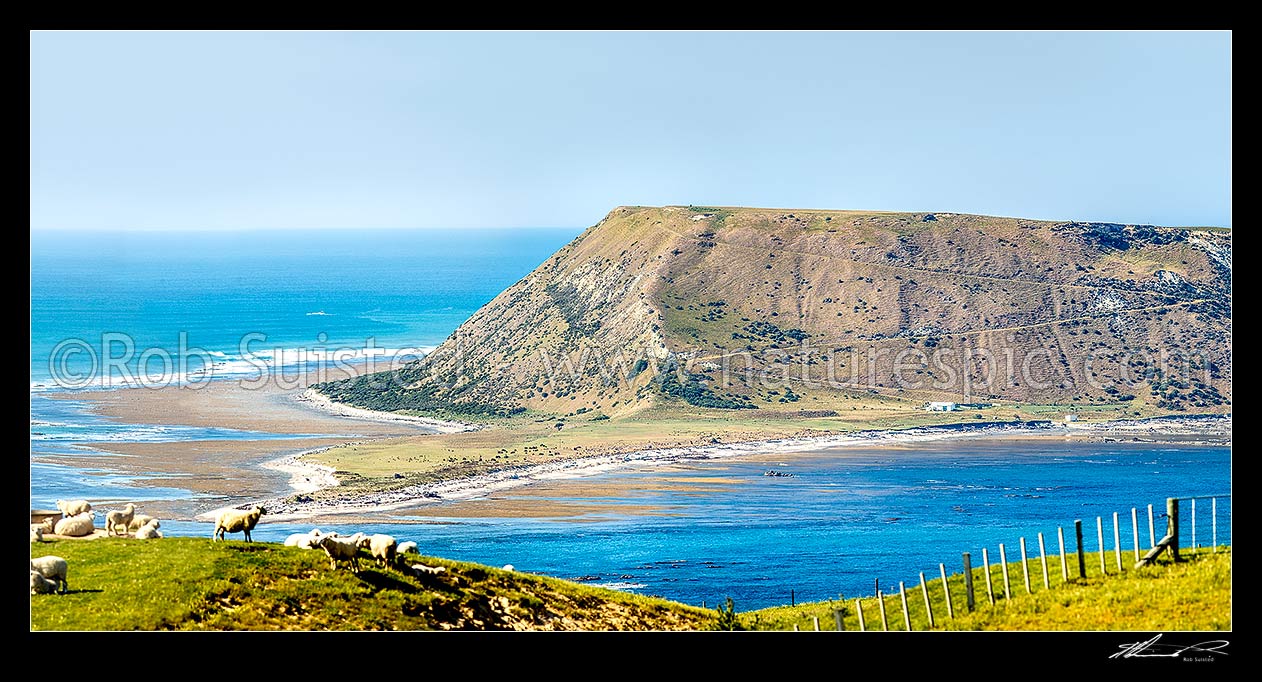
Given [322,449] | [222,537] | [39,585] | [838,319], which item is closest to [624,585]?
[222,537]

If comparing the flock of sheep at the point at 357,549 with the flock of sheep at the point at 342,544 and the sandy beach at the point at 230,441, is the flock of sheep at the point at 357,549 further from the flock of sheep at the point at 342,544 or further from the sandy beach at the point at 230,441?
the sandy beach at the point at 230,441

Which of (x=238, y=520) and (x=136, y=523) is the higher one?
(x=238, y=520)

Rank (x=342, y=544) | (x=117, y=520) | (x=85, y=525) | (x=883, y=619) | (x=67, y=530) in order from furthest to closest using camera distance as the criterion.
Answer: (x=117, y=520), (x=85, y=525), (x=67, y=530), (x=342, y=544), (x=883, y=619)

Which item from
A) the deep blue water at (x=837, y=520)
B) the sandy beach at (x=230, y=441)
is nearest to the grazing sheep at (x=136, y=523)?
the deep blue water at (x=837, y=520)

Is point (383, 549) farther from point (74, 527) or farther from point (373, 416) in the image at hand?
point (373, 416)
